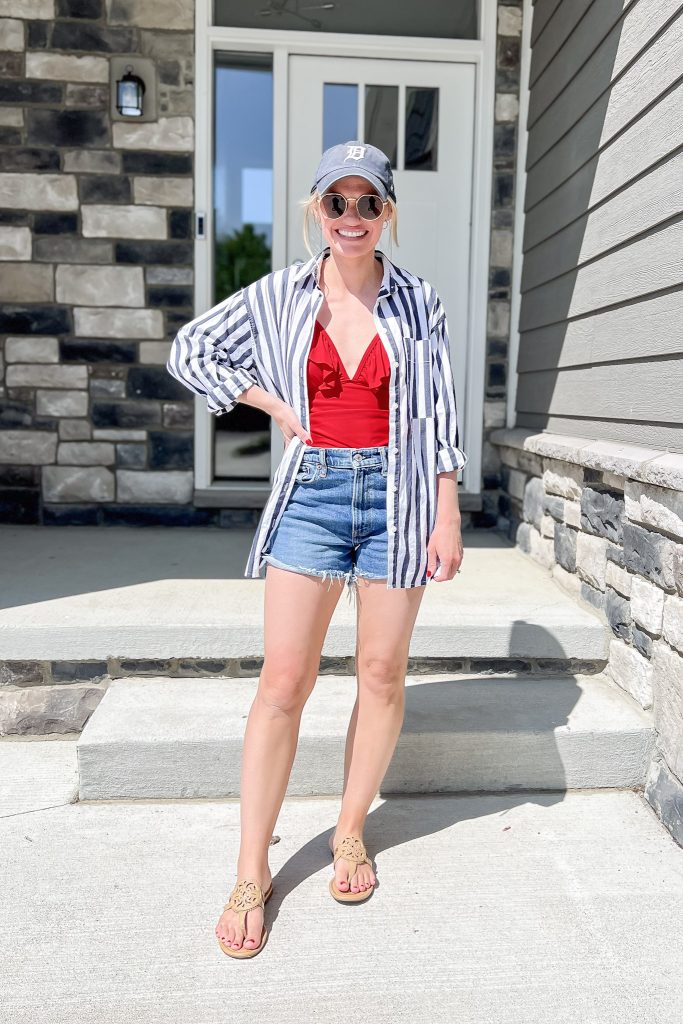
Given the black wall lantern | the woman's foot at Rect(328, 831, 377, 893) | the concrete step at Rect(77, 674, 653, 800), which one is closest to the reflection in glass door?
the black wall lantern

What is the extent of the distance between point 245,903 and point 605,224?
2394mm

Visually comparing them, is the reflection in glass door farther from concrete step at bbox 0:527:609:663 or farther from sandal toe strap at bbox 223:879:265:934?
sandal toe strap at bbox 223:879:265:934

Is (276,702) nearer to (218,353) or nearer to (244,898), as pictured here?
(244,898)

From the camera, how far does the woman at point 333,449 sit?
1.77m

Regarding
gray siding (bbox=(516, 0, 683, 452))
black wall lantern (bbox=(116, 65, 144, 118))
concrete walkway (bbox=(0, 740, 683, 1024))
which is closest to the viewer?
concrete walkway (bbox=(0, 740, 683, 1024))

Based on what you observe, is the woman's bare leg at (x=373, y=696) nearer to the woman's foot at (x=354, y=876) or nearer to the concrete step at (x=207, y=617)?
the woman's foot at (x=354, y=876)

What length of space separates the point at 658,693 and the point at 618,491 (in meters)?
0.66

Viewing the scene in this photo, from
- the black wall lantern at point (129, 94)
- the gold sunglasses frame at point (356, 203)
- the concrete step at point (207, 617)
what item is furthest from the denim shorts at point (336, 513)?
the black wall lantern at point (129, 94)

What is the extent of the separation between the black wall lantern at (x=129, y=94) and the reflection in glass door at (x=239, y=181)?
38 centimetres

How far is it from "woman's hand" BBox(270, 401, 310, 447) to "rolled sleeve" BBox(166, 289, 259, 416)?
0.09 metres

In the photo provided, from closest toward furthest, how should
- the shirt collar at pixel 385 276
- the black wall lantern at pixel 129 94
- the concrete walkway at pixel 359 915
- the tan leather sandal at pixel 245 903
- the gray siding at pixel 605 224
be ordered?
the concrete walkway at pixel 359 915, the tan leather sandal at pixel 245 903, the shirt collar at pixel 385 276, the gray siding at pixel 605 224, the black wall lantern at pixel 129 94

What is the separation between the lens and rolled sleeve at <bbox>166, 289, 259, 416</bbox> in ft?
6.01

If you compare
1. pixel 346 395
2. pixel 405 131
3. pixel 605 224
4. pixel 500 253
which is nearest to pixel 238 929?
pixel 346 395

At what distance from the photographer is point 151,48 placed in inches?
160
